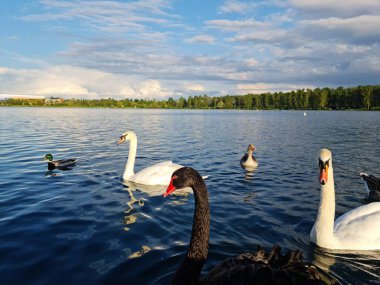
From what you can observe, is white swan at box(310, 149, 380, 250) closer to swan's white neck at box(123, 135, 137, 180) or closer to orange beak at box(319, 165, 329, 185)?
orange beak at box(319, 165, 329, 185)

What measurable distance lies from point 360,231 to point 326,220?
705 mm

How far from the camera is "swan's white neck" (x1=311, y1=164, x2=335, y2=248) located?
6.81 metres

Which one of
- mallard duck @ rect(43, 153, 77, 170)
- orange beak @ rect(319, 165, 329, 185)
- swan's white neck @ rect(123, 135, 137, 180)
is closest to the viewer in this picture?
orange beak @ rect(319, 165, 329, 185)

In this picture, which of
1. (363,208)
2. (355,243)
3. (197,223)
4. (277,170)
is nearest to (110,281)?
(197,223)

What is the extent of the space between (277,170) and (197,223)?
11.4 meters

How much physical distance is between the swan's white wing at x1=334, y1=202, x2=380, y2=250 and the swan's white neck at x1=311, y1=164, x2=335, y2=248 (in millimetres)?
257

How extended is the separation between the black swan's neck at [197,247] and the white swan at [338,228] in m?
2.73

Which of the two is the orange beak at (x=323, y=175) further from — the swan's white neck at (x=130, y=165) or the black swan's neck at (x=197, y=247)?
the swan's white neck at (x=130, y=165)

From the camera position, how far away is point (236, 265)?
4.36 meters

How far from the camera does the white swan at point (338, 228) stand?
6656mm

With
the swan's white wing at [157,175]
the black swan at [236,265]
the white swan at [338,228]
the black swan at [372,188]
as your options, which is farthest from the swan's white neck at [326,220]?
the swan's white wing at [157,175]

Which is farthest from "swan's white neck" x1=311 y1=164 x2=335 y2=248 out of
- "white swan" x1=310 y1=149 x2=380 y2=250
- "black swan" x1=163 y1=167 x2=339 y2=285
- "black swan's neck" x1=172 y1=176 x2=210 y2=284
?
"black swan's neck" x1=172 y1=176 x2=210 y2=284

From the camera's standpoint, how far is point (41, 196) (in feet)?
35.6

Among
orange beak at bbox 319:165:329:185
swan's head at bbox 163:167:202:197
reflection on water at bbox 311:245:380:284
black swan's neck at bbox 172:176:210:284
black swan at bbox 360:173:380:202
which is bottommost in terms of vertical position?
reflection on water at bbox 311:245:380:284
